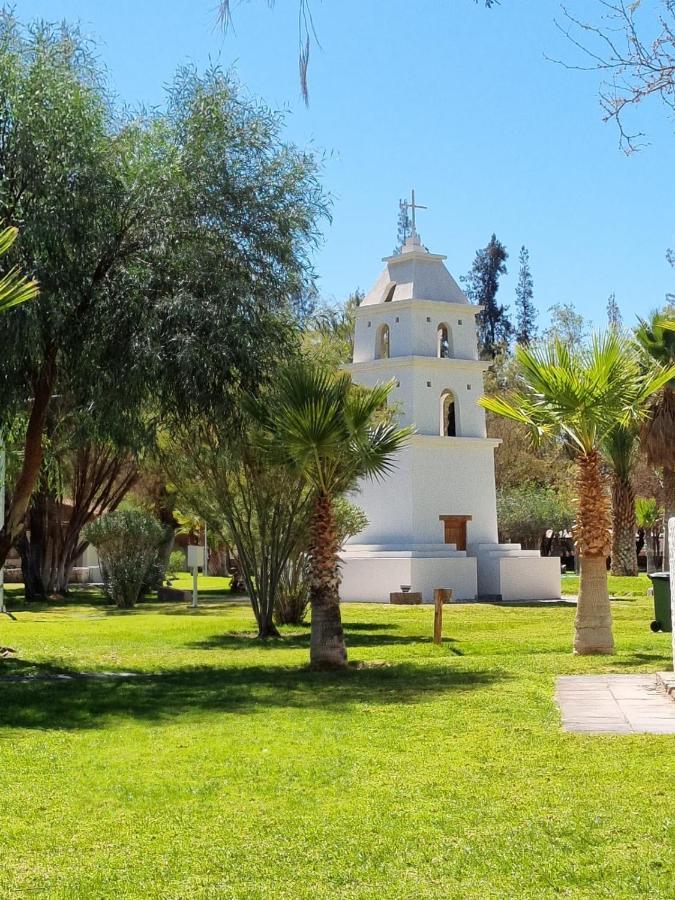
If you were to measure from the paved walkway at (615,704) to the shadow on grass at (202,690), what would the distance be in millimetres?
1266

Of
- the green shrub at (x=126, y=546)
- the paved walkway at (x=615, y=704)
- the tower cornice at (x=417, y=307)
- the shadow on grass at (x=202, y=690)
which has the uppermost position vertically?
the tower cornice at (x=417, y=307)

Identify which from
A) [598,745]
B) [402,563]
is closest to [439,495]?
[402,563]

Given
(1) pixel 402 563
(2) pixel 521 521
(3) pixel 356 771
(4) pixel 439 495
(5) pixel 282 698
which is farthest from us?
(2) pixel 521 521

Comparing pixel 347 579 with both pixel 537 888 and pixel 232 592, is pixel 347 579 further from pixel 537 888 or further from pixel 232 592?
pixel 537 888

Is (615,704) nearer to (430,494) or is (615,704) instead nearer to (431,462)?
(430,494)

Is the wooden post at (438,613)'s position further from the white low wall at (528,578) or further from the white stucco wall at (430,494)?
the white low wall at (528,578)

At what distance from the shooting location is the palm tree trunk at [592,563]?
50.6ft

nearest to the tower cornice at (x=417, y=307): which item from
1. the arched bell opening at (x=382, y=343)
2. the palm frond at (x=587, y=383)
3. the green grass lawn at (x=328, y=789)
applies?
the arched bell opening at (x=382, y=343)

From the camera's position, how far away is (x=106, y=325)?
1434cm

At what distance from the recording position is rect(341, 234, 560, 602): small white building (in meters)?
32.1

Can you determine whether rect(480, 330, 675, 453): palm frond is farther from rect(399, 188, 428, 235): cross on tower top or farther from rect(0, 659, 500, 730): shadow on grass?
rect(399, 188, 428, 235): cross on tower top

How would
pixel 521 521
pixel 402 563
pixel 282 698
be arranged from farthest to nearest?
pixel 521 521 < pixel 402 563 < pixel 282 698

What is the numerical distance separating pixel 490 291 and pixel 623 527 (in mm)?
28650

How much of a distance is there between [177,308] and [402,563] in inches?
707
